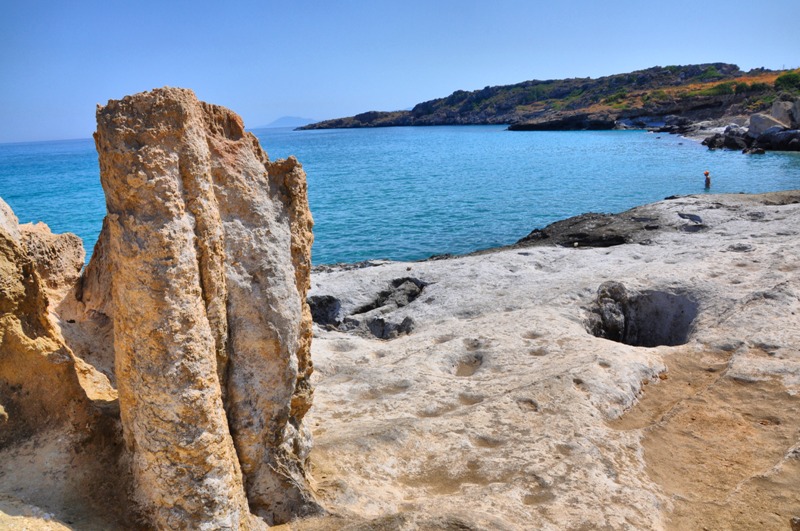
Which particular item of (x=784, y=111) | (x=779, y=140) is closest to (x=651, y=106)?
(x=784, y=111)

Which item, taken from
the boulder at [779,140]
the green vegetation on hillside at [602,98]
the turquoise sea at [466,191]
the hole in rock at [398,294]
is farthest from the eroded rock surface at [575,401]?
the green vegetation on hillside at [602,98]

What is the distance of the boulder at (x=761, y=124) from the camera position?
46.7 m

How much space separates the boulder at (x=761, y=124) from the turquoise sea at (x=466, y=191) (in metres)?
3.42

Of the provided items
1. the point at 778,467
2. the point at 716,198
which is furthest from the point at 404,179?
the point at 778,467

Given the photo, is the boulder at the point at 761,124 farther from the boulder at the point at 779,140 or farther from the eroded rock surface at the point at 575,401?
the eroded rock surface at the point at 575,401

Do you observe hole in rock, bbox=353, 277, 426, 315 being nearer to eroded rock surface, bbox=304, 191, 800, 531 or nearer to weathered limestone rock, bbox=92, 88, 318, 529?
eroded rock surface, bbox=304, 191, 800, 531

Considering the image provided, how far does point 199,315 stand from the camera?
3.64m

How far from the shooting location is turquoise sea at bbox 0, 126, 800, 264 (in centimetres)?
2464

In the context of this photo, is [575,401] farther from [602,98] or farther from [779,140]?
[602,98]

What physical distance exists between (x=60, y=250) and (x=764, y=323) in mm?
7991

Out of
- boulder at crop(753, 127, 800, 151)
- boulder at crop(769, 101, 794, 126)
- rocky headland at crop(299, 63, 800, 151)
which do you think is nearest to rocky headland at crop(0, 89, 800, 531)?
boulder at crop(753, 127, 800, 151)

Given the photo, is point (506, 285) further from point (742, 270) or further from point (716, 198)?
point (716, 198)

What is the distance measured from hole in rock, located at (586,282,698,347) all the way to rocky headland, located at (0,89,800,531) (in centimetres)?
84

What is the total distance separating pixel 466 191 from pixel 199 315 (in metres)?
32.9
